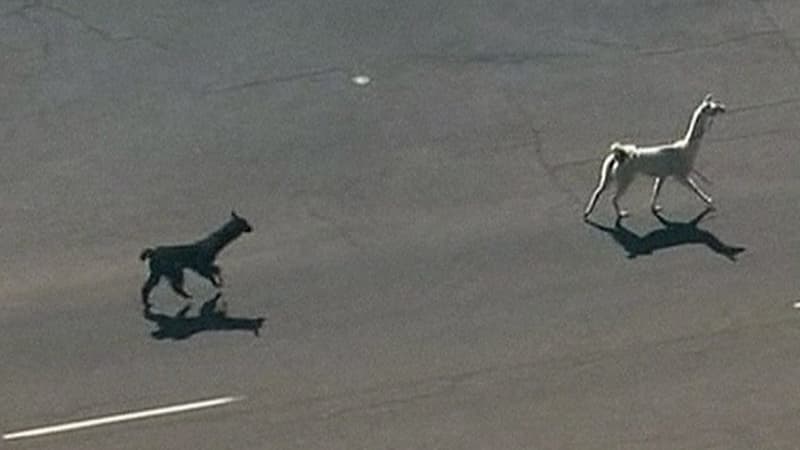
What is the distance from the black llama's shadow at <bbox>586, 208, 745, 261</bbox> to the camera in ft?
63.5

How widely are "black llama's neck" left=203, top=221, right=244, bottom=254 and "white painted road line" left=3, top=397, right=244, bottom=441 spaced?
1.55m

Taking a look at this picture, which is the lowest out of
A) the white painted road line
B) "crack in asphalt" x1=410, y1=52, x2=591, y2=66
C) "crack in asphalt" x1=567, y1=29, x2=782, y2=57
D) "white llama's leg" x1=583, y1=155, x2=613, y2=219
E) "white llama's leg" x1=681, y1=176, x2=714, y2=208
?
the white painted road line

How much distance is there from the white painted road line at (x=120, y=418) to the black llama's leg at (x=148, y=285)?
135 centimetres

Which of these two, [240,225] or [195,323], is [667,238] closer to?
[240,225]

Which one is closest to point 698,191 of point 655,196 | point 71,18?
point 655,196

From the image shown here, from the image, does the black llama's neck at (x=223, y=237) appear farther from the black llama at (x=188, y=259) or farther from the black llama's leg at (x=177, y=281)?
the black llama's leg at (x=177, y=281)

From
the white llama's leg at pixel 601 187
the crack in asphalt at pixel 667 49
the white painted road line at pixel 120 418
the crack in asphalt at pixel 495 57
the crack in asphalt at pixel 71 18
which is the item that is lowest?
the white painted road line at pixel 120 418

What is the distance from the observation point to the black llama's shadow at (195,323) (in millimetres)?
18391

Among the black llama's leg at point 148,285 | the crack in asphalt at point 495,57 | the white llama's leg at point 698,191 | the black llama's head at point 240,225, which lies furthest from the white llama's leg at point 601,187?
the black llama's leg at point 148,285

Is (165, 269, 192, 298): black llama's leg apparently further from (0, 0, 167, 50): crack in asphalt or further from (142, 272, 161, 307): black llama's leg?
(0, 0, 167, 50): crack in asphalt

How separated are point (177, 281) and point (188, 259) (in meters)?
0.22

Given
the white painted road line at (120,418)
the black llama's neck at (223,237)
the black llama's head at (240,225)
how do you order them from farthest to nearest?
the black llama's head at (240,225), the black llama's neck at (223,237), the white painted road line at (120,418)

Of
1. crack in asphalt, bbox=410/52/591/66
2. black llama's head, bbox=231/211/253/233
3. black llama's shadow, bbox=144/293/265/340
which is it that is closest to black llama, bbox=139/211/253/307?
black llama's head, bbox=231/211/253/233

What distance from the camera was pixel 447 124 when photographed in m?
21.1
